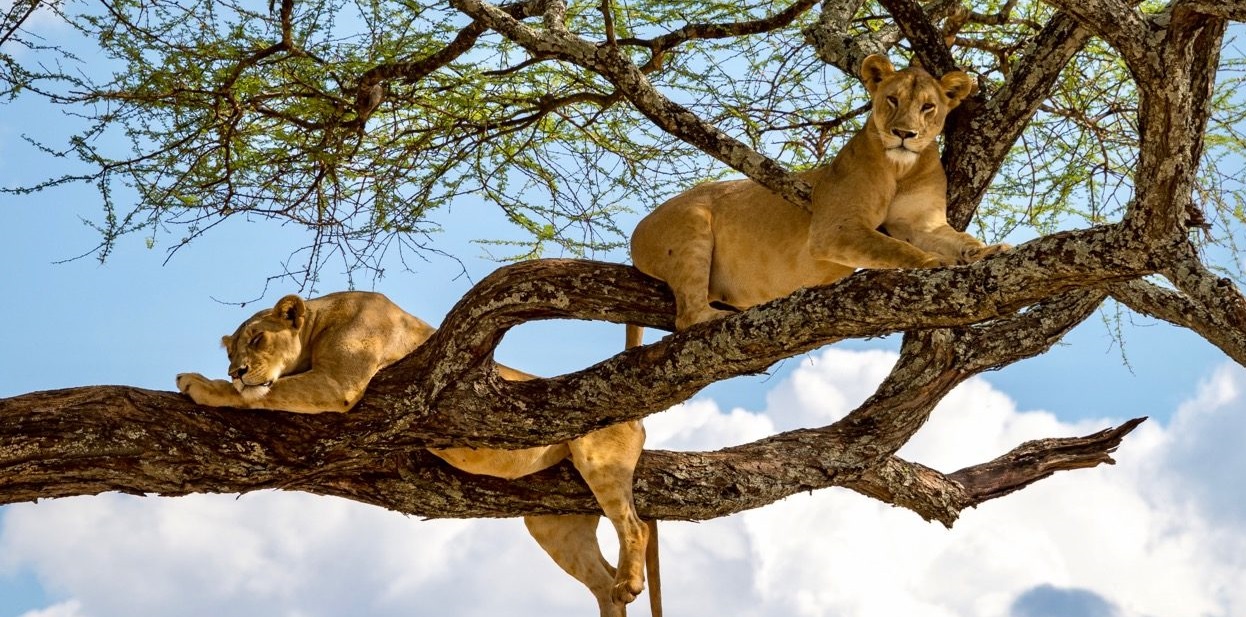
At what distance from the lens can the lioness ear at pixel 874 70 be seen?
5.81m

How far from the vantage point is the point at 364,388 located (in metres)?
5.87

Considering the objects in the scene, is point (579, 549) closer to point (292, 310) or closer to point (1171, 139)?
point (292, 310)

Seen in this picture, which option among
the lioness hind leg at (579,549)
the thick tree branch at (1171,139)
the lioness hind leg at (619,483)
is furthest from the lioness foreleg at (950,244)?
the lioness hind leg at (579,549)

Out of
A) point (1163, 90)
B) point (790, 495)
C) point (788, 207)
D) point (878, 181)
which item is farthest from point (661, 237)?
point (1163, 90)

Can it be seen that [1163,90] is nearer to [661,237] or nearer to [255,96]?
[661,237]

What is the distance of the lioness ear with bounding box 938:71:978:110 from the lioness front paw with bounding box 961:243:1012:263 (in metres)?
0.97

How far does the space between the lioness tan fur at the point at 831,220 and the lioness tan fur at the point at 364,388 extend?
80cm

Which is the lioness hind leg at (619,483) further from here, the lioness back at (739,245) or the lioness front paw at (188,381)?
the lioness front paw at (188,381)

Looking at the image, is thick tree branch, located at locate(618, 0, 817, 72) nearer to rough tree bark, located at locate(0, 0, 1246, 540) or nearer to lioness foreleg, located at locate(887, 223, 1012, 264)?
rough tree bark, located at locate(0, 0, 1246, 540)

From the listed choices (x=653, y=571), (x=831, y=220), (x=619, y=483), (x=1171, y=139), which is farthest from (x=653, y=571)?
(x=1171, y=139)

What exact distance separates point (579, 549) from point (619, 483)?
0.70m

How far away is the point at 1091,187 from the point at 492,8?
3697 millimetres

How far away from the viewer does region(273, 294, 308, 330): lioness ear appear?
5.94 meters

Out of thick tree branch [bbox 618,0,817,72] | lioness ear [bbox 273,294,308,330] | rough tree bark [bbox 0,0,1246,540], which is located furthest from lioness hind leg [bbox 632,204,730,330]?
lioness ear [bbox 273,294,308,330]
